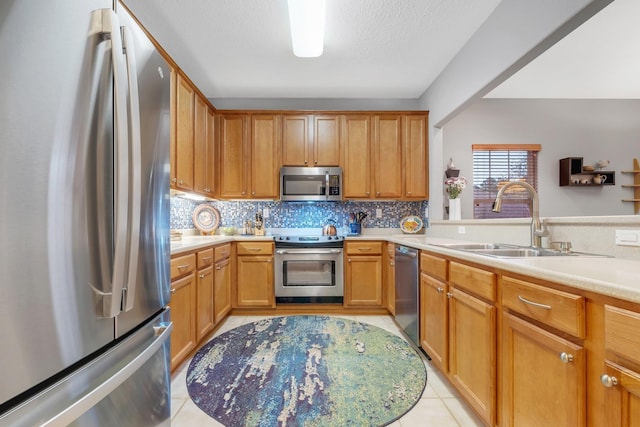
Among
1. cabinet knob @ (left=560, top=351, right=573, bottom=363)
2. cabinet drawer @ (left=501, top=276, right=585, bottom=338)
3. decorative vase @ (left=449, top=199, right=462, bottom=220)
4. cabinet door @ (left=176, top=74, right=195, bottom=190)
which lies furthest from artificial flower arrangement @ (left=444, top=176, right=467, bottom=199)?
cabinet door @ (left=176, top=74, right=195, bottom=190)

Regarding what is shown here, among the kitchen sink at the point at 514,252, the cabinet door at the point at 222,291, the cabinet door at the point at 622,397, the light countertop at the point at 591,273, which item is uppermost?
the light countertop at the point at 591,273

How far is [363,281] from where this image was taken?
3.23m

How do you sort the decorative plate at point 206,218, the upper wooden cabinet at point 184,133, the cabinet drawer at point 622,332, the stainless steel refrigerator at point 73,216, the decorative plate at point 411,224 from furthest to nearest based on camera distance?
the decorative plate at point 411,224 → the decorative plate at point 206,218 → the upper wooden cabinet at point 184,133 → the cabinet drawer at point 622,332 → the stainless steel refrigerator at point 73,216

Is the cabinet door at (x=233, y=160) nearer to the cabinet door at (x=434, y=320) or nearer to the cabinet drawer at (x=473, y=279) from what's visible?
the cabinet door at (x=434, y=320)

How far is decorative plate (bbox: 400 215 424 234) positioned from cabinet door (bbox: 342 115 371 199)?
63 centimetres

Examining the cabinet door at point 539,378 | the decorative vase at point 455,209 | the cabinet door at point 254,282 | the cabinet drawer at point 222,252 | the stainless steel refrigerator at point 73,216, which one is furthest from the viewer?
the cabinet door at point 254,282

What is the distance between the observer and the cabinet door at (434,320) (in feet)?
5.92

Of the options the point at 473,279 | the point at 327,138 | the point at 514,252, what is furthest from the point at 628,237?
the point at 327,138

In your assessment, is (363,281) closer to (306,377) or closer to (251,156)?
(306,377)

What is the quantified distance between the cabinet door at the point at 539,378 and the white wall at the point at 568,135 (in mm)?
3387

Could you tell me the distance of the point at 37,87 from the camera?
0.58 metres

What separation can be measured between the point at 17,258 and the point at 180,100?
2.40m

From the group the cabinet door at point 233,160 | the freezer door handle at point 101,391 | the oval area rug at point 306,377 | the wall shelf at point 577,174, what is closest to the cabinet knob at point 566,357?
the oval area rug at point 306,377

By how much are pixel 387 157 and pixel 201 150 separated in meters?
2.18
